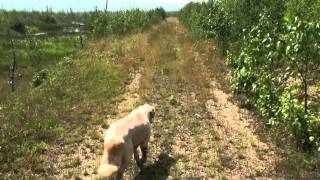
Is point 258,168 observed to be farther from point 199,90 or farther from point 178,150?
point 199,90

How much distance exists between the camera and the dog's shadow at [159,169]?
955cm

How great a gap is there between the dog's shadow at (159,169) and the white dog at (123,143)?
Result: 21 cm

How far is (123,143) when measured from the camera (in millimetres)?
8242

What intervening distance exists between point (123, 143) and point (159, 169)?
6.45 ft

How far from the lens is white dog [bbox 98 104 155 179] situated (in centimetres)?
809

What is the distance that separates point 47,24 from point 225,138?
211 ft

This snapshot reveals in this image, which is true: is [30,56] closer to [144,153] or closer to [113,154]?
[144,153]

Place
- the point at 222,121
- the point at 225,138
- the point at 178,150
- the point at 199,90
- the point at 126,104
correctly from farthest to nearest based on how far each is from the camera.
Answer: the point at 199,90 → the point at 126,104 → the point at 222,121 → the point at 225,138 → the point at 178,150

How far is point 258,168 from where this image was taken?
10133 mm

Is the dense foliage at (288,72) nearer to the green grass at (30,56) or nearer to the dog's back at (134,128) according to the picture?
the dog's back at (134,128)

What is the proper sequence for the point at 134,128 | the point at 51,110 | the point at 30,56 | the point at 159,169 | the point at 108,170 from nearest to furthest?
1. the point at 108,170
2. the point at 134,128
3. the point at 159,169
4. the point at 51,110
5. the point at 30,56

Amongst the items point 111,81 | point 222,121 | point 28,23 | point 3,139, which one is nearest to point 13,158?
point 3,139

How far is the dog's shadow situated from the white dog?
210 mm

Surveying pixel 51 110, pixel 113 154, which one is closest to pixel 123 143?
pixel 113 154
